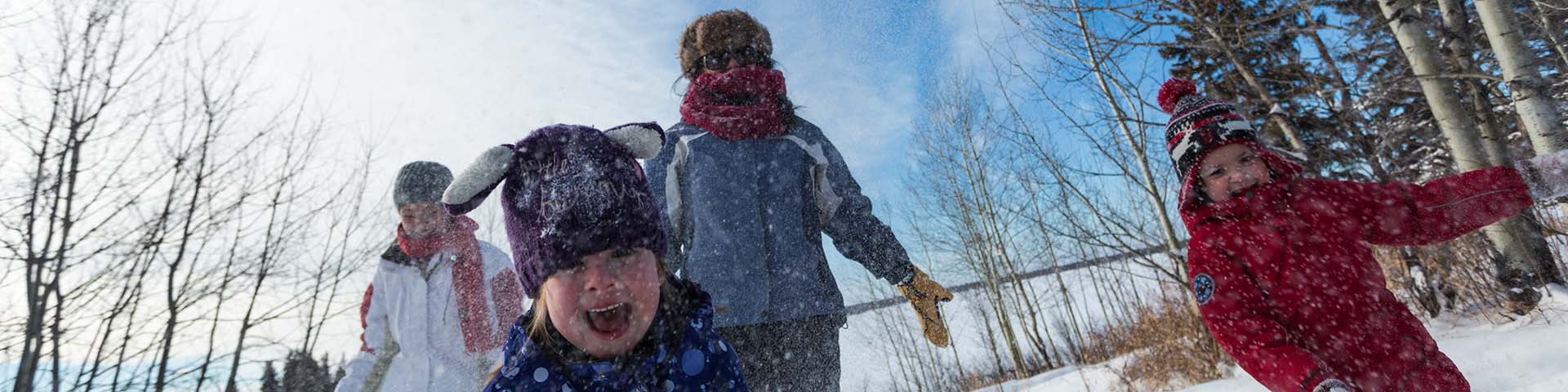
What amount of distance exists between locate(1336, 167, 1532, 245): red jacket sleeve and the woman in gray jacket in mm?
1110

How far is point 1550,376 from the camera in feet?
8.77

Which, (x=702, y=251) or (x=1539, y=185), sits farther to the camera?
(x=702, y=251)

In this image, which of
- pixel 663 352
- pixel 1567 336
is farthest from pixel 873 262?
pixel 1567 336

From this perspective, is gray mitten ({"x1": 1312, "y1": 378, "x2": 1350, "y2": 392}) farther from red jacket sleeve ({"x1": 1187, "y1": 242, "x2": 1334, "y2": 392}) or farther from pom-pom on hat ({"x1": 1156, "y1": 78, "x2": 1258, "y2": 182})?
pom-pom on hat ({"x1": 1156, "y1": 78, "x2": 1258, "y2": 182})

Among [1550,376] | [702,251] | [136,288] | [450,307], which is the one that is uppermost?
[136,288]

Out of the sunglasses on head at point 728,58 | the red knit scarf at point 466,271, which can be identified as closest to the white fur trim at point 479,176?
the sunglasses on head at point 728,58

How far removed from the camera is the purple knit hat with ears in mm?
1122

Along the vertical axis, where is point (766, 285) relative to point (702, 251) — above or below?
below

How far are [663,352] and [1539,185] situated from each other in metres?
2.05

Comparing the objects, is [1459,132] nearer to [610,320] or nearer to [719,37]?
[719,37]

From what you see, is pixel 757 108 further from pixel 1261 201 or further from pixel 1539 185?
pixel 1539 185

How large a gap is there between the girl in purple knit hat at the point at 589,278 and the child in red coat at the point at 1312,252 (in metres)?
1.28

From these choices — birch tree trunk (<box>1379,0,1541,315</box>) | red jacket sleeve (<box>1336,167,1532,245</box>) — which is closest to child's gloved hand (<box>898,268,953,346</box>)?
red jacket sleeve (<box>1336,167,1532,245</box>)

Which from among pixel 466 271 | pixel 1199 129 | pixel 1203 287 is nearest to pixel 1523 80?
pixel 1199 129
